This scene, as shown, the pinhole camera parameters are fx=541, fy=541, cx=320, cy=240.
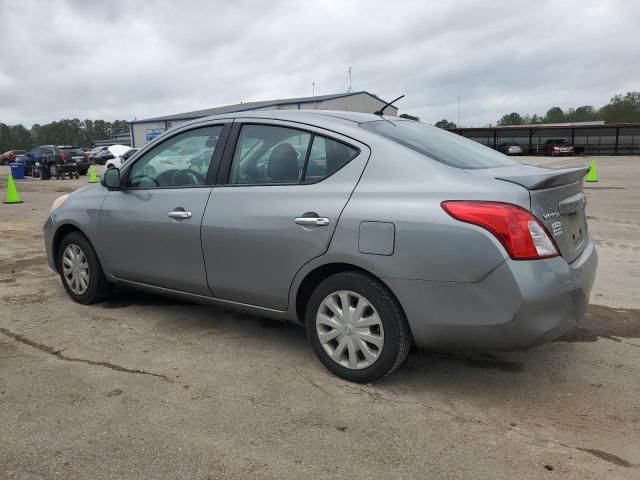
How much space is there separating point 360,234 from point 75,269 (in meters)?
2.93

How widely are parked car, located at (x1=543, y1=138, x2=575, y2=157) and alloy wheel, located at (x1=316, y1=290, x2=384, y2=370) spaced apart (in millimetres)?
46561

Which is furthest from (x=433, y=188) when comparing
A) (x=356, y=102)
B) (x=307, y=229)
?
(x=356, y=102)

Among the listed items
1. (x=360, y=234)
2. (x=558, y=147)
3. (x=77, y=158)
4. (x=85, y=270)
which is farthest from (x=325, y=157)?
(x=558, y=147)

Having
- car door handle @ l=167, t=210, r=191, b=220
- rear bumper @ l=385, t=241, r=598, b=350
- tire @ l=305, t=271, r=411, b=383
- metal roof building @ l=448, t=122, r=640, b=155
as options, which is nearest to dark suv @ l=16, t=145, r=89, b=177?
car door handle @ l=167, t=210, r=191, b=220

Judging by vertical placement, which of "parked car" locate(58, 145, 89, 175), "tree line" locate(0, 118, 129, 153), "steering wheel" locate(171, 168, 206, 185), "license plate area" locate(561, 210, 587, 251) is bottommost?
"license plate area" locate(561, 210, 587, 251)

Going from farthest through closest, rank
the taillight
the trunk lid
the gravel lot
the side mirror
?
the side mirror < the trunk lid < the taillight < the gravel lot

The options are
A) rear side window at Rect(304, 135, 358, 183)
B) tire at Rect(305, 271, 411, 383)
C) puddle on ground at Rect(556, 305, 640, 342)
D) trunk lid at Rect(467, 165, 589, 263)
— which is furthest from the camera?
puddle on ground at Rect(556, 305, 640, 342)

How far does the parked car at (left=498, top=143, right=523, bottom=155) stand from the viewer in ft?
152

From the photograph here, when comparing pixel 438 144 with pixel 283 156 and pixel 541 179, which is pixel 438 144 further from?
pixel 283 156

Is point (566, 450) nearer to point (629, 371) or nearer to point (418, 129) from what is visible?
point (629, 371)

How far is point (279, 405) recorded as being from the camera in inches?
118

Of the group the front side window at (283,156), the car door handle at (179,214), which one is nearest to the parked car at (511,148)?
the front side window at (283,156)

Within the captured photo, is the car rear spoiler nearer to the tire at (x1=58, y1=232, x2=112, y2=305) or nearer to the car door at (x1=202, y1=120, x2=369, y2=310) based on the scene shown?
the car door at (x1=202, y1=120, x2=369, y2=310)

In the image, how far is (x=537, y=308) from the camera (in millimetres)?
2725
